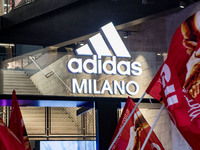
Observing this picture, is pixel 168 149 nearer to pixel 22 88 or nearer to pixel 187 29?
pixel 22 88

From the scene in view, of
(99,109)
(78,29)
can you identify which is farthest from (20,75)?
(78,29)

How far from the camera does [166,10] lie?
13.3m

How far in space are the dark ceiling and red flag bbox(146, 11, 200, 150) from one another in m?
6.76

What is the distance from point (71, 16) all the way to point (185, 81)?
7.99m

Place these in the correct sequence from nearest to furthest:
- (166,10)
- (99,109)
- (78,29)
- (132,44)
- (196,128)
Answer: (196,128), (99,109), (166,10), (78,29), (132,44)

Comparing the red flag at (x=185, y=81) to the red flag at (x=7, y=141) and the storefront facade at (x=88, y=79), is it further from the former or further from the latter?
the storefront facade at (x=88, y=79)

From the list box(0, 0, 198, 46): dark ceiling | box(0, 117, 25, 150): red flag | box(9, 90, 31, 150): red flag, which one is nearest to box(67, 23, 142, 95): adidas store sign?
box(0, 0, 198, 46): dark ceiling

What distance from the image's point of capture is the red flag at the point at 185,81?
606 cm

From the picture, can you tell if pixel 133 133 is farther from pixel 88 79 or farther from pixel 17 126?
pixel 17 126

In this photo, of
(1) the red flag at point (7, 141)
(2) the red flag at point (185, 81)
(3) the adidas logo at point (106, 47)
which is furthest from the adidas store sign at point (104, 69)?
(2) the red flag at point (185, 81)

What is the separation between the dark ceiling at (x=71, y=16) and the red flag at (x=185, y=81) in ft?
22.2

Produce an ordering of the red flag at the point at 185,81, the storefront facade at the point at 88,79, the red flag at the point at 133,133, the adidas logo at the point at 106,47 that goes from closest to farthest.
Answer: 1. the red flag at the point at 185,81
2. the red flag at the point at 133,133
3. the storefront facade at the point at 88,79
4. the adidas logo at the point at 106,47

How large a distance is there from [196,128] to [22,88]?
6.41 m

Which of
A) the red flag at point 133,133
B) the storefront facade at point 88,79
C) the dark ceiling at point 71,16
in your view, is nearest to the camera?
the red flag at point 133,133
